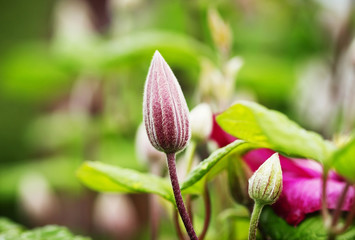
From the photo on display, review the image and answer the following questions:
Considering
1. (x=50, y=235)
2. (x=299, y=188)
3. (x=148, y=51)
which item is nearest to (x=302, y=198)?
(x=299, y=188)

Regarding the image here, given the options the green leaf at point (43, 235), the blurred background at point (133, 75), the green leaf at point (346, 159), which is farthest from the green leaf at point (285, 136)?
the blurred background at point (133, 75)

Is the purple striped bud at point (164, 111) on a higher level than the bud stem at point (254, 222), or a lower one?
higher

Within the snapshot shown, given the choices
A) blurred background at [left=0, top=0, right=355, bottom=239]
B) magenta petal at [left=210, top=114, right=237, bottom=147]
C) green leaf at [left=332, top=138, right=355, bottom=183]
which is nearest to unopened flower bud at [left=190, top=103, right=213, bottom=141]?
magenta petal at [left=210, top=114, right=237, bottom=147]

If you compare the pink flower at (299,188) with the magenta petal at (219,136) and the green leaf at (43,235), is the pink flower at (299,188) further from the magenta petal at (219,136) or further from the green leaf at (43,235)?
the green leaf at (43,235)

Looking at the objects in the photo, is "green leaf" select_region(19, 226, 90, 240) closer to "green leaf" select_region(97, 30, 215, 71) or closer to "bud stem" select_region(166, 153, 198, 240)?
"bud stem" select_region(166, 153, 198, 240)

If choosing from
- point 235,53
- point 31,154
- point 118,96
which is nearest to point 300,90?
point 235,53

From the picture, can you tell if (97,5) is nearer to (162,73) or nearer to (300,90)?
(300,90)
